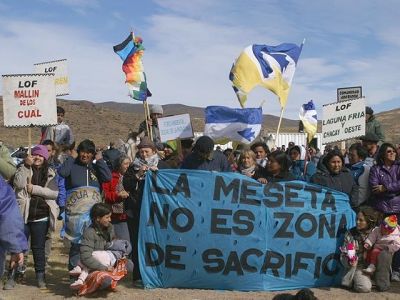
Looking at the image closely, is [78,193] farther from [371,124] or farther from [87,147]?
[371,124]

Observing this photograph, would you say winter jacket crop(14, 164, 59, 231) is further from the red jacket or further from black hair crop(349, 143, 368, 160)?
black hair crop(349, 143, 368, 160)

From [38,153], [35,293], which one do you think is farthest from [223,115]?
[35,293]

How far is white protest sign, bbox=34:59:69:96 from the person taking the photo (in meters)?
11.9

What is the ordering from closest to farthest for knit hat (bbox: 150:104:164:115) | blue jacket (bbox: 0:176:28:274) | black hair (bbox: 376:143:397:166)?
1. blue jacket (bbox: 0:176:28:274)
2. black hair (bbox: 376:143:397:166)
3. knit hat (bbox: 150:104:164:115)

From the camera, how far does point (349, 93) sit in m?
11.0

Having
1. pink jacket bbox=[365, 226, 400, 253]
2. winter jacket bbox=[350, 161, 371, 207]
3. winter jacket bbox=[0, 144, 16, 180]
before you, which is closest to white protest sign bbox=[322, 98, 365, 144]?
winter jacket bbox=[350, 161, 371, 207]

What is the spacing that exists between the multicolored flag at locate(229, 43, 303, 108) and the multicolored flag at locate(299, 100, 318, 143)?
2.05 meters

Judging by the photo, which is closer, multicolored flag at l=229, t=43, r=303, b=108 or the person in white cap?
multicolored flag at l=229, t=43, r=303, b=108

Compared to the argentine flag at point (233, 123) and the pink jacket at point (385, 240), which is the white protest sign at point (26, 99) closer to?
the argentine flag at point (233, 123)

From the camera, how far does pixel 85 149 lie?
278 inches

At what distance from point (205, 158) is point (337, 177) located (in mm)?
1674

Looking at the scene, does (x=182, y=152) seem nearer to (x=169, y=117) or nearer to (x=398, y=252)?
(x=169, y=117)

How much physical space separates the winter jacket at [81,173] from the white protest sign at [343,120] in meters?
3.61

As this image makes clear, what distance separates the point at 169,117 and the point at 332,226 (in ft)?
10.3
